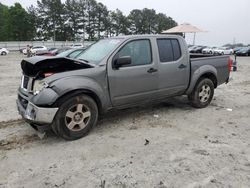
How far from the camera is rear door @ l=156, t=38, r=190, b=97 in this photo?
552 cm

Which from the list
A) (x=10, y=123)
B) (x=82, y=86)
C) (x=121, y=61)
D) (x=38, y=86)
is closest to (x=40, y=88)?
(x=38, y=86)

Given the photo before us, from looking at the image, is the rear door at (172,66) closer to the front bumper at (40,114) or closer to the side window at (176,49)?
the side window at (176,49)

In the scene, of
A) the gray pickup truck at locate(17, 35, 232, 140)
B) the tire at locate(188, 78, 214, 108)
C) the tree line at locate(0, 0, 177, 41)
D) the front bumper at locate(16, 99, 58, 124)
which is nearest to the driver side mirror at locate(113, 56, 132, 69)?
the gray pickup truck at locate(17, 35, 232, 140)

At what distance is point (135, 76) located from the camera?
504 centimetres

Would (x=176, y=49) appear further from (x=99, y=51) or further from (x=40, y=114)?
(x=40, y=114)

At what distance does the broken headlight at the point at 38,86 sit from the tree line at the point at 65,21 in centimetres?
7104

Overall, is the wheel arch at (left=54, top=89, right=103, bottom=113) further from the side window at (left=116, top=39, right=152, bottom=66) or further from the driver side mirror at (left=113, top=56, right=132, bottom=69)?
the side window at (left=116, top=39, right=152, bottom=66)

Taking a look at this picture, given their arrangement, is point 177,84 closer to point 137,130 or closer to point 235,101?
point 137,130

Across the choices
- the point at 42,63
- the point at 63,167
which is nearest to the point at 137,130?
the point at 63,167

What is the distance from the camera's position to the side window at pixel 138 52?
198 inches

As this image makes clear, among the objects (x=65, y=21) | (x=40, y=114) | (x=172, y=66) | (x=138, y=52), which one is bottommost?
(x=40, y=114)

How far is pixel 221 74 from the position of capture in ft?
22.1

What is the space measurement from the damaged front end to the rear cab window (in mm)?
1650

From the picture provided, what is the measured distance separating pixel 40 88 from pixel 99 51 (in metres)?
1.48
